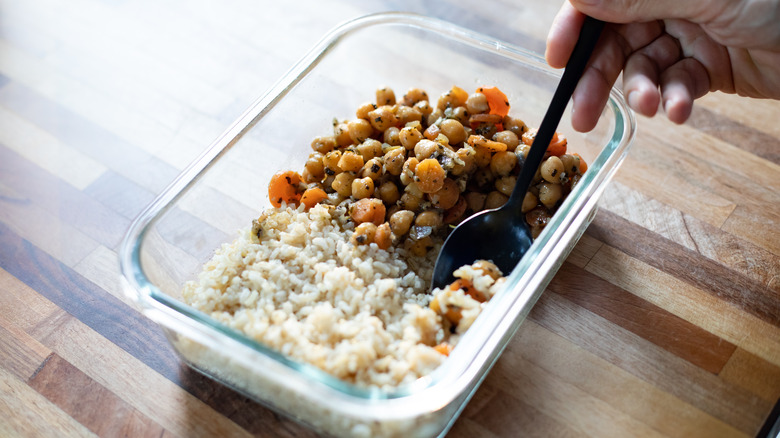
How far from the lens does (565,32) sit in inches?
61.9

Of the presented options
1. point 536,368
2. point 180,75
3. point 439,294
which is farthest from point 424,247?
point 180,75

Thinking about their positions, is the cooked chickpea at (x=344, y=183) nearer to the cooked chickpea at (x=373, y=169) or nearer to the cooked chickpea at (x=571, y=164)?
the cooked chickpea at (x=373, y=169)

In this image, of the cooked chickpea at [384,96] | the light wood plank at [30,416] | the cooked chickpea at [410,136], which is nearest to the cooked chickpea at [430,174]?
the cooked chickpea at [410,136]

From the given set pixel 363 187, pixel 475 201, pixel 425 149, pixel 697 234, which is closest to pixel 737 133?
pixel 697 234

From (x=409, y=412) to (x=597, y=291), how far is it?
661 mm

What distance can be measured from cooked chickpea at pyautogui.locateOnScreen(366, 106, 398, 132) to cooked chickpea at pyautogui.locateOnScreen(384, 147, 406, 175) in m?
0.11

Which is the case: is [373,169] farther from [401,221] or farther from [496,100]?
[496,100]

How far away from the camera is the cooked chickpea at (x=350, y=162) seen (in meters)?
1.54

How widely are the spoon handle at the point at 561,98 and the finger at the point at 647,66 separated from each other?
5.1 inches

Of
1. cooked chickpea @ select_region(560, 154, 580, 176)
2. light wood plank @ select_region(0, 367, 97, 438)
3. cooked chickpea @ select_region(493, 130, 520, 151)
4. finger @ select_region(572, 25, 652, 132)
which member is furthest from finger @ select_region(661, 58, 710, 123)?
light wood plank @ select_region(0, 367, 97, 438)

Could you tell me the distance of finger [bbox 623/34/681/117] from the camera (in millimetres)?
1411

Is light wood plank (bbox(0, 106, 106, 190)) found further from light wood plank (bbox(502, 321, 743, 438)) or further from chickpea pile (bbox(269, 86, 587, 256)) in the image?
light wood plank (bbox(502, 321, 743, 438))

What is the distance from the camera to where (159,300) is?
3.96 ft

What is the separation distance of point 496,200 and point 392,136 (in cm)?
29
